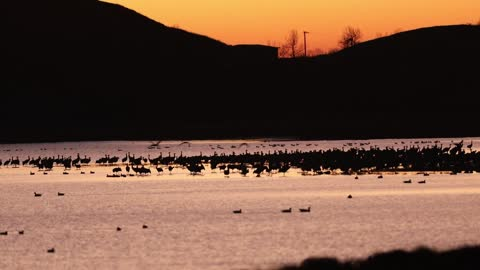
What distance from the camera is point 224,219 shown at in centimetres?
5966

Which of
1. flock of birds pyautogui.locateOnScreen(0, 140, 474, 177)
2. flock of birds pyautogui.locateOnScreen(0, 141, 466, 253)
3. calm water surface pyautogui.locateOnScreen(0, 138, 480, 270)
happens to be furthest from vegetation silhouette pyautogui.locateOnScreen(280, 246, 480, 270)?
flock of birds pyautogui.locateOnScreen(0, 140, 474, 177)

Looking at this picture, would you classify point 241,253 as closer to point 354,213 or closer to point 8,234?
point 8,234

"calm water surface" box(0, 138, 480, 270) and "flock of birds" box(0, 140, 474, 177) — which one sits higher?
"flock of birds" box(0, 140, 474, 177)

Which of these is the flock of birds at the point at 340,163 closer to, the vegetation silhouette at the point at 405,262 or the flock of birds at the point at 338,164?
the flock of birds at the point at 338,164

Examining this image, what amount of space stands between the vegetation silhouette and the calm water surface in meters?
8.26

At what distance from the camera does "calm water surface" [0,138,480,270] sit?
1825 inches

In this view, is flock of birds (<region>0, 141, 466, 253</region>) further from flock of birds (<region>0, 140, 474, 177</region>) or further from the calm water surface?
the calm water surface

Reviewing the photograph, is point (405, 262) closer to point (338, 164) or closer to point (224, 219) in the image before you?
point (224, 219)

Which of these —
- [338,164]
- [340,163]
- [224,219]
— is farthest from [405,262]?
[340,163]

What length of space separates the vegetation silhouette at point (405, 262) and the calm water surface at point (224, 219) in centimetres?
826

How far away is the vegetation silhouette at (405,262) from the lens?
33.1 m

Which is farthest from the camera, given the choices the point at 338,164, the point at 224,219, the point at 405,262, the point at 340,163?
the point at 340,163

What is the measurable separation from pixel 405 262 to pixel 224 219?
26.7m

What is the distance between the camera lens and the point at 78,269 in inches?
1697
